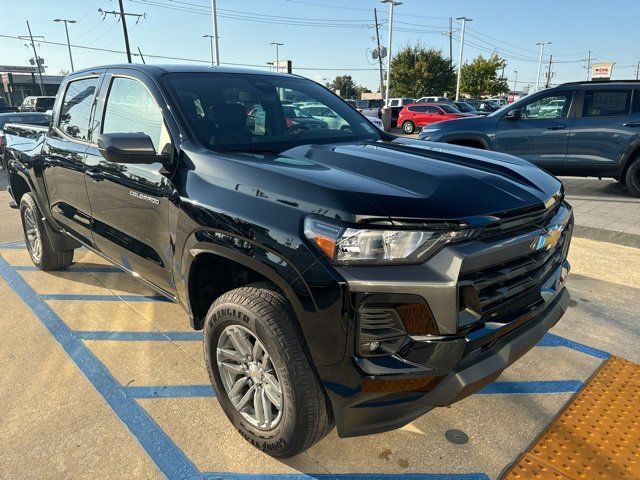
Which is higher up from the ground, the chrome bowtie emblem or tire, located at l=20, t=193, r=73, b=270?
the chrome bowtie emblem

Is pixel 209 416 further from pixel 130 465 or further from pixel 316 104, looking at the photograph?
pixel 316 104

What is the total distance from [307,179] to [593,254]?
443 cm

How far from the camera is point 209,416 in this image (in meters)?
2.70

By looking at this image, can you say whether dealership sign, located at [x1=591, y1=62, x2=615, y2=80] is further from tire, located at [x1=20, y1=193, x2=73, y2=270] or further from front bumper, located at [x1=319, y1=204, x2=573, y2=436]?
front bumper, located at [x1=319, y1=204, x2=573, y2=436]

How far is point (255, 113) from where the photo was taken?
313 centimetres

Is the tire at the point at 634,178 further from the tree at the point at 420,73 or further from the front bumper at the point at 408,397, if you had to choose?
the tree at the point at 420,73

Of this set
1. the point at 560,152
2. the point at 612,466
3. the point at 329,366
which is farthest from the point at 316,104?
the point at 560,152

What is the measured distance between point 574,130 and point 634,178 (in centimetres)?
115

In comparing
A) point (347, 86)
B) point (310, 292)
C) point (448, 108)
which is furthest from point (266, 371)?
point (347, 86)

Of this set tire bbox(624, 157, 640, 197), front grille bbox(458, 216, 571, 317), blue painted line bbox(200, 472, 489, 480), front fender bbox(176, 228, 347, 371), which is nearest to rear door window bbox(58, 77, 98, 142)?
front fender bbox(176, 228, 347, 371)

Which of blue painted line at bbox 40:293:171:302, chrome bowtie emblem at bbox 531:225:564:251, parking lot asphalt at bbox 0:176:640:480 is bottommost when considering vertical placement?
parking lot asphalt at bbox 0:176:640:480

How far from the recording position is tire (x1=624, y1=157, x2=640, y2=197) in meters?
7.41

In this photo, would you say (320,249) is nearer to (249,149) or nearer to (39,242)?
(249,149)

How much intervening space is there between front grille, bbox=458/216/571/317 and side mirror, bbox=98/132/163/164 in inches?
68.3
